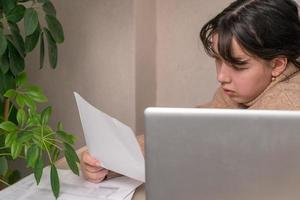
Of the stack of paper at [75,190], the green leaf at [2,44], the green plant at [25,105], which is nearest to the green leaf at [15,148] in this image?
the green plant at [25,105]

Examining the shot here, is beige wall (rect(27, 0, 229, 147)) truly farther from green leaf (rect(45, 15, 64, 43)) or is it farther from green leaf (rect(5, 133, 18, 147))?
green leaf (rect(5, 133, 18, 147))

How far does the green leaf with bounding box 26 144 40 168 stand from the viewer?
3.19 feet

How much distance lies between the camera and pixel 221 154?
61 centimetres

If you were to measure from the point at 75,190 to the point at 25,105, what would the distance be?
312 mm

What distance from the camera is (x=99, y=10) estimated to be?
188 cm

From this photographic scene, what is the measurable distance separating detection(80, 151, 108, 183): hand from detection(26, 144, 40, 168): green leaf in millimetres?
127

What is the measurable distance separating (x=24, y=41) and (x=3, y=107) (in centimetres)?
28

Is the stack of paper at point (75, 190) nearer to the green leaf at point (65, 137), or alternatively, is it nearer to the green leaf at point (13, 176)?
the green leaf at point (65, 137)

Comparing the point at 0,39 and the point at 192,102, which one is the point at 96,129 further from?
the point at 192,102

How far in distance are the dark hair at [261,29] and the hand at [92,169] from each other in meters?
0.42

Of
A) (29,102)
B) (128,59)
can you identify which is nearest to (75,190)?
(29,102)

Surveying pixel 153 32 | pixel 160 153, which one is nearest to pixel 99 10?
pixel 153 32

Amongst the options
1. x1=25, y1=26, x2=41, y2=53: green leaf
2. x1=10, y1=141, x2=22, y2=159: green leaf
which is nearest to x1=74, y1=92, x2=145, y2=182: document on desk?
x1=10, y1=141, x2=22, y2=159: green leaf

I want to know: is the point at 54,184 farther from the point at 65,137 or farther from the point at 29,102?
the point at 29,102
